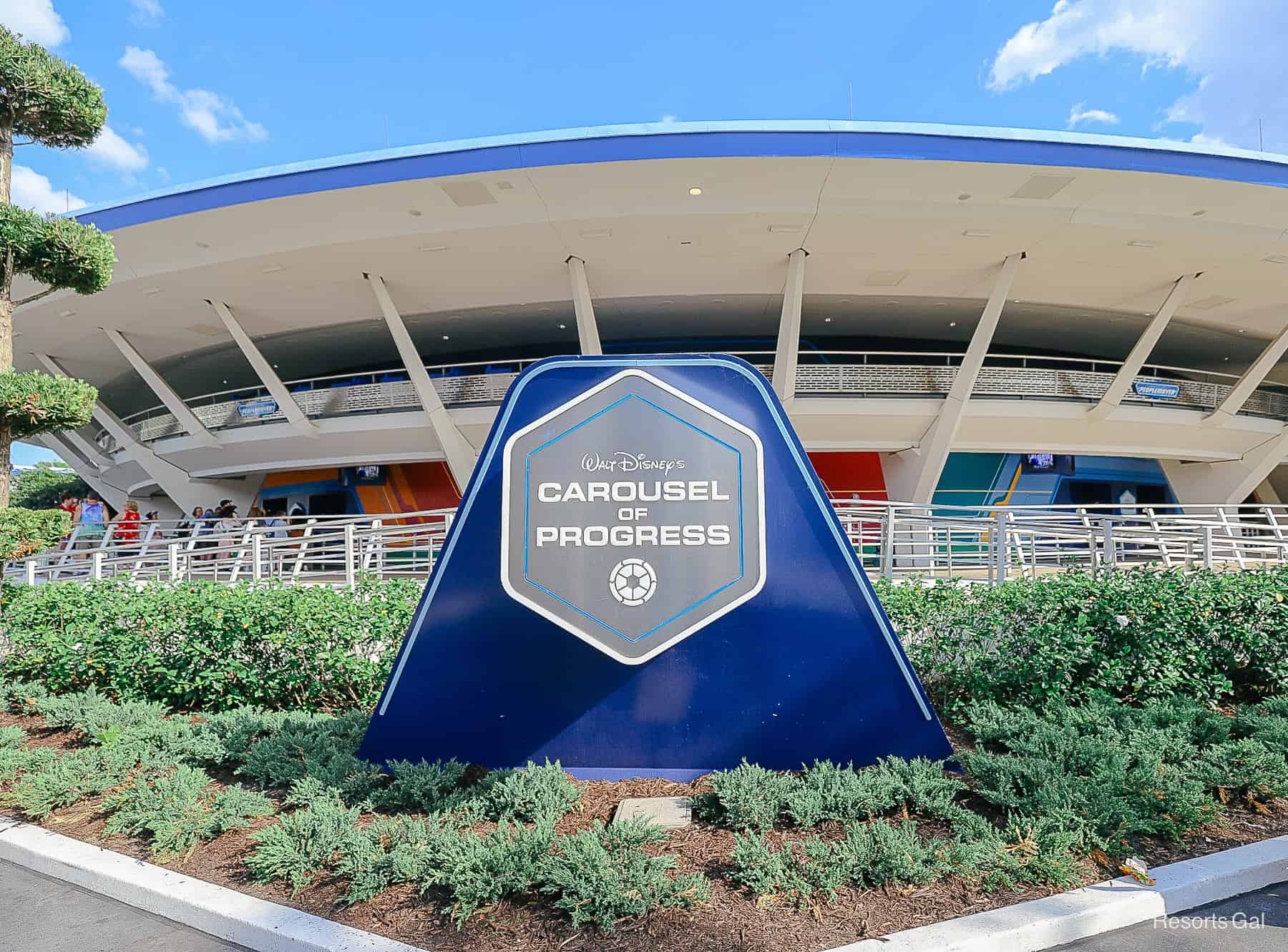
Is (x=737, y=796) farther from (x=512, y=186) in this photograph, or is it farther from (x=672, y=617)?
(x=512, y=186)

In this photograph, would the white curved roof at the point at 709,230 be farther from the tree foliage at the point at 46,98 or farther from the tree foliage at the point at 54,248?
the tree foliage at the point at 54,248

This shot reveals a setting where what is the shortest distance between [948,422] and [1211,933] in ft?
60.8

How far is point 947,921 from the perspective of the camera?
277 centimetres

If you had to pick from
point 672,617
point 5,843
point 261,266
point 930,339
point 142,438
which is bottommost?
point 5,843

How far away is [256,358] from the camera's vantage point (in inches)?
835

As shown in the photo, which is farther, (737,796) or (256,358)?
(256,358)

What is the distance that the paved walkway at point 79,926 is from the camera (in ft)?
9.53

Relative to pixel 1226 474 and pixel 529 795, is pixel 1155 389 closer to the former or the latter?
pixel 1226 474

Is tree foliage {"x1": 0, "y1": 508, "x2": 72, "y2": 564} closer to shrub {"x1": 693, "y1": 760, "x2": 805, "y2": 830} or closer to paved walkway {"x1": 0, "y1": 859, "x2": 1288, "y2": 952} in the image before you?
paved walkway {"x1": 0, "y1": 859, "x2": 1288, "y2": 952}

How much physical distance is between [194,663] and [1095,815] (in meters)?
5.89

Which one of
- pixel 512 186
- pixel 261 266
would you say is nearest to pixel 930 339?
pixel 512 186

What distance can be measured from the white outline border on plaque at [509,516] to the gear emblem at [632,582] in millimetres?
255

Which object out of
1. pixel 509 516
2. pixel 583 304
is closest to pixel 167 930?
pixel 509 516

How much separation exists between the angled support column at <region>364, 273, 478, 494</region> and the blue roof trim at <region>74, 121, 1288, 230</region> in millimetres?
4419
